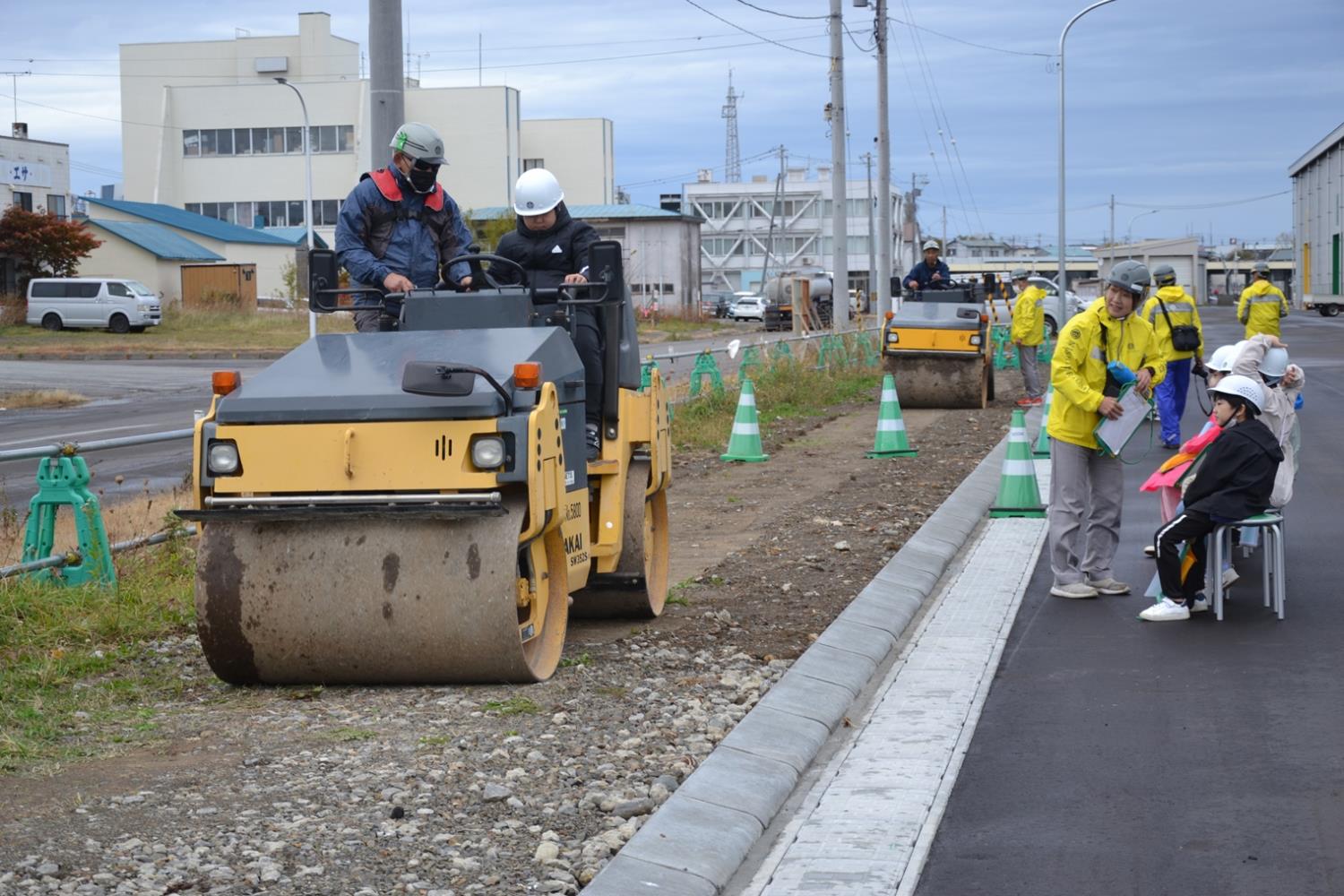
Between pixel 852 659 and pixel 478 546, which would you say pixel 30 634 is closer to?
pixel 478 546

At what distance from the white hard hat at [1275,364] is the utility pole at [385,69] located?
568cm

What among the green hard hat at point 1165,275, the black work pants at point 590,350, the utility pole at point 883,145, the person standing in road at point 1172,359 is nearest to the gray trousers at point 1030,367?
the green hard hat at point 1165,275

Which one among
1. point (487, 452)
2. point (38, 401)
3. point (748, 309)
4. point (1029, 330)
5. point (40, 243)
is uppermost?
point (40, 243)

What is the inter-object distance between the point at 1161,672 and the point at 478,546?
11.0ft

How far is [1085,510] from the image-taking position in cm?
1028

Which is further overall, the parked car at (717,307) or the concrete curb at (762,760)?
the parked car at (717,307)

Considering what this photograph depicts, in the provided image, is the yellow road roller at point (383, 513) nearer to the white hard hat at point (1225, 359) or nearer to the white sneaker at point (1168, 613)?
the white sneaker at point (1168, 613)

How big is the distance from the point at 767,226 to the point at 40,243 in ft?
272

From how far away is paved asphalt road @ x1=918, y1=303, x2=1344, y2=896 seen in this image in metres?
5.26

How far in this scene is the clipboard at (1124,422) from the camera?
32.5 feet

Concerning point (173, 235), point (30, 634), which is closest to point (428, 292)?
point (30, 634)

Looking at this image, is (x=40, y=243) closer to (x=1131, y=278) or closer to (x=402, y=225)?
(x=402, y=225)

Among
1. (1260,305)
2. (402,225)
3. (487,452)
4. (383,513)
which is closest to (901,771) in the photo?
(487,452)

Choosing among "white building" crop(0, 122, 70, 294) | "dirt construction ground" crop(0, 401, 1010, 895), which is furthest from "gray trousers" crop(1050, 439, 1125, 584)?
"white building" crop(0, 122, 70, 294)
